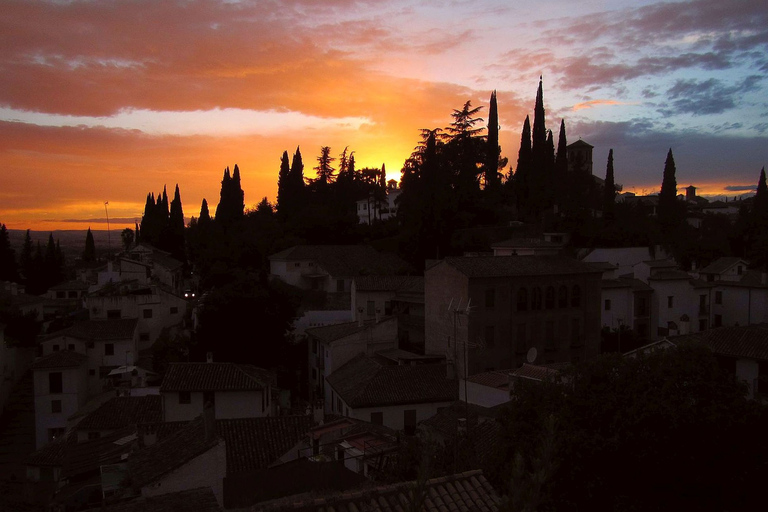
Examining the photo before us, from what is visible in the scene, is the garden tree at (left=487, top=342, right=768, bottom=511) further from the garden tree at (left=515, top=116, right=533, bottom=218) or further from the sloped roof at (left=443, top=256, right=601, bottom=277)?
the garden tree at (left=515, top=116, right=533, bottom=218)

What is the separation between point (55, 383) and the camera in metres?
30.0

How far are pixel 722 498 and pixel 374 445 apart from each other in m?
7.77

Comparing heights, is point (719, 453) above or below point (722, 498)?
above

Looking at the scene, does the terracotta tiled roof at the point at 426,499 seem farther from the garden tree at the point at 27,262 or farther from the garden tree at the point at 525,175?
the garden tree at the point at 27,262

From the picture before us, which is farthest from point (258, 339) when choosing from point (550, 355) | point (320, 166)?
point (320, 166)

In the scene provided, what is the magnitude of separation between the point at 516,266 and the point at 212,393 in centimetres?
1591

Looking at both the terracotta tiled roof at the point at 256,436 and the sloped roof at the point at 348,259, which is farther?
the sloped roof at the point at 348,259

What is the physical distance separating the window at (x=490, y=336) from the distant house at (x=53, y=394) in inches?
827

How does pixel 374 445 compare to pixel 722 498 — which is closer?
pixel 722 498

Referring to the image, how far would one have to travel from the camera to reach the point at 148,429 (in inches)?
645

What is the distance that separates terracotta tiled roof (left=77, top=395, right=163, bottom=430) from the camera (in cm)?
2252

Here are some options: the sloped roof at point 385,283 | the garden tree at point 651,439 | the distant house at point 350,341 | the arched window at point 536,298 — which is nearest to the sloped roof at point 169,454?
the garden tree at point 651,439

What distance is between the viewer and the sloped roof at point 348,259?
42469 millimetres

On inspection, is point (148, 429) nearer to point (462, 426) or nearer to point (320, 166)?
point (462, 426)
